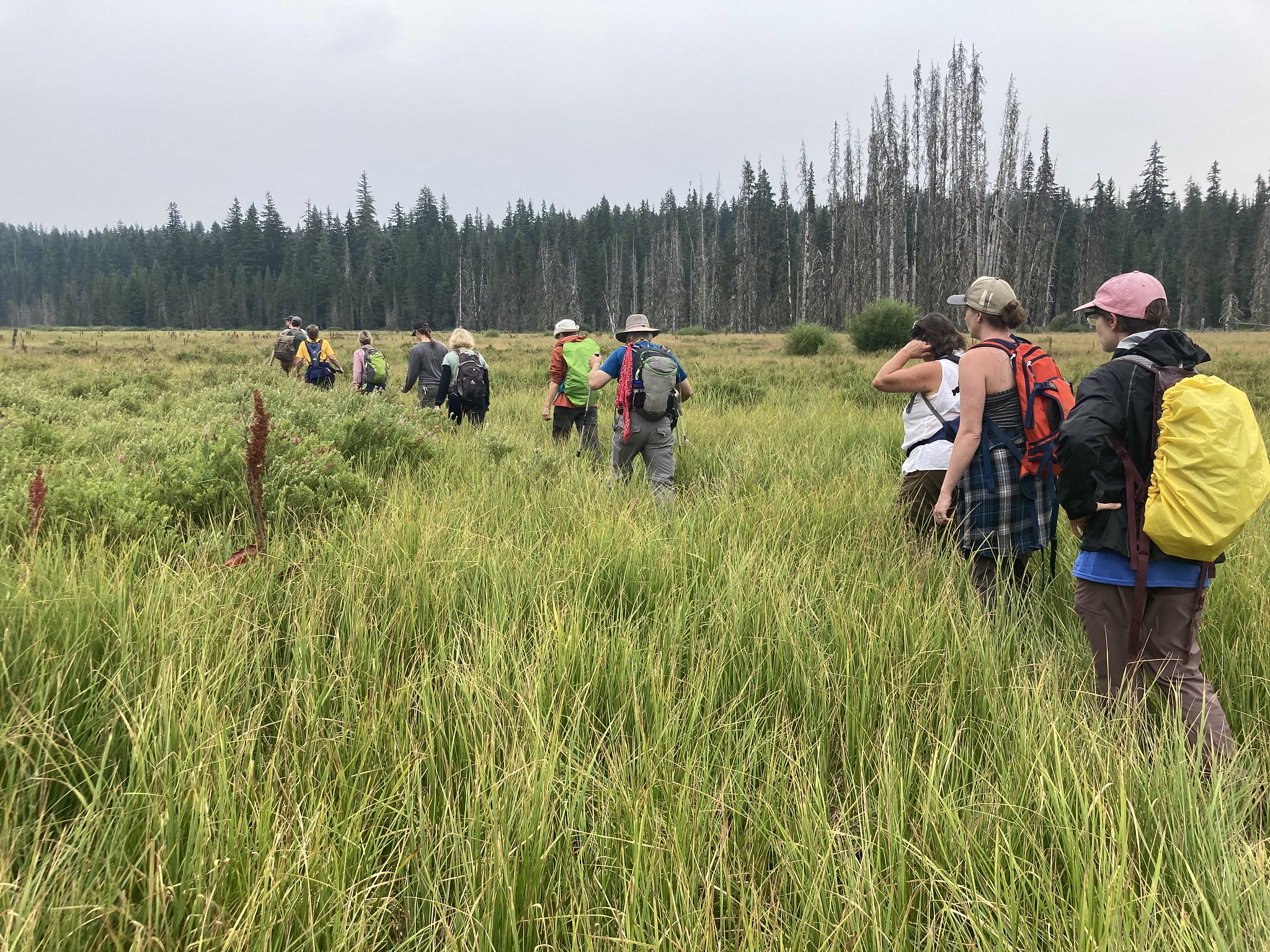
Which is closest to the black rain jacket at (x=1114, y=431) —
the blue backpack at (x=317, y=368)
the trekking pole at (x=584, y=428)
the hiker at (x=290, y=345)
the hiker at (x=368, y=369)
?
the trekking pole at (x=584, y=428)

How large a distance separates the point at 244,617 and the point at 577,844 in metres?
1.69

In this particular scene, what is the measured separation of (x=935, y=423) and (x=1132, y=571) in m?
1.84

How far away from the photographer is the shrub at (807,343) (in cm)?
2819

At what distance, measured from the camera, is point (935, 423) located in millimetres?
4328

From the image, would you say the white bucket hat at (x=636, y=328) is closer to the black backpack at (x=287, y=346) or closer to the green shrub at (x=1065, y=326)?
the black backpack at (x=287, y=346)

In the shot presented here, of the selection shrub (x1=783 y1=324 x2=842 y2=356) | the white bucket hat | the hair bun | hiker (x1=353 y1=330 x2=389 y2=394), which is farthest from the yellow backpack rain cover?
shrub (x1=783 y1=324 x2=842 y2=356)

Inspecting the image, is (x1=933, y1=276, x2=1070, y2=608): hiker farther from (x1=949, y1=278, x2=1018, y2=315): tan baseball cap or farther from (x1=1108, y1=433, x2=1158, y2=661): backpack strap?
(x1=1108, y1=433, x2=1158, y2=661): backpack strap

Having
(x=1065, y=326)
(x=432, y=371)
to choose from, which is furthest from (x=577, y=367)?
(x=1065, y=326)

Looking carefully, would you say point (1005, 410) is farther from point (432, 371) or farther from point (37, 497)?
point (432, 371)

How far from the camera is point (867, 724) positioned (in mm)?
2393

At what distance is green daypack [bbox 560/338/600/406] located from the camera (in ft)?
26.3

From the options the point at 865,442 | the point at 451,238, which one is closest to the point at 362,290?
the point at 451,238

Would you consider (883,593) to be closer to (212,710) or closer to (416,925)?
(416,925)

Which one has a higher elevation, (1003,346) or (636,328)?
(636,328)
